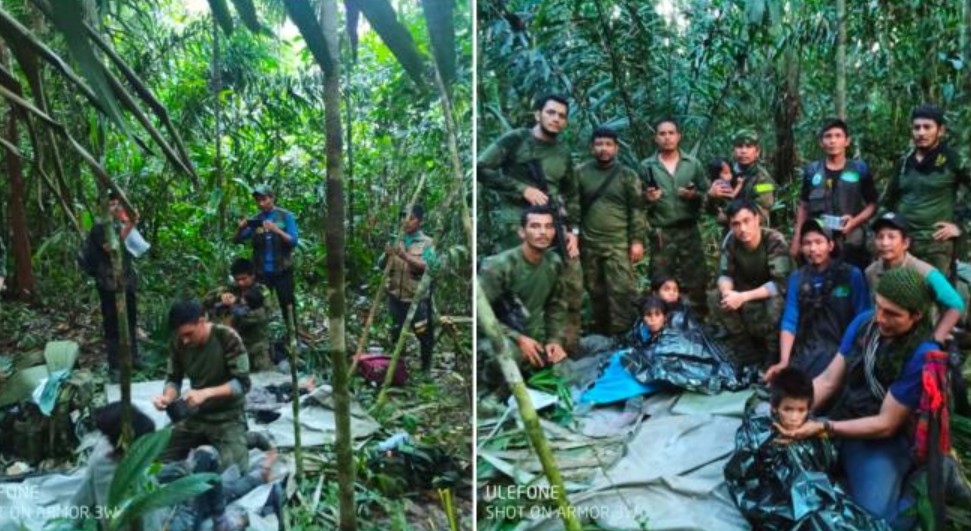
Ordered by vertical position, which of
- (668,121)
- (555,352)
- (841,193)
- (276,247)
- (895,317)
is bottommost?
(555,352)

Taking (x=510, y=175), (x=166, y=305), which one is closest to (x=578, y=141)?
(x=510, y=175)

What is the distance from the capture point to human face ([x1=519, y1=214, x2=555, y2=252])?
9.02ft

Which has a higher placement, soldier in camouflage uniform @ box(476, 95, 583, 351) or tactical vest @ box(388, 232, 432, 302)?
soldier in camouflage uniform @ box(476, 95, 583, 351)

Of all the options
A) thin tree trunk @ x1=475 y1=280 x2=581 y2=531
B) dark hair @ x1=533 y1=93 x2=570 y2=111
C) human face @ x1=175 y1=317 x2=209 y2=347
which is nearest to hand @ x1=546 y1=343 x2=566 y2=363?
thin tree trunk @ x1=475 y1=280 x2=581 y2=531

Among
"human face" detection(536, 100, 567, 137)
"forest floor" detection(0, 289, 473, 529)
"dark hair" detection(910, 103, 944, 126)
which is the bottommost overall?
"forest floor" detection(0, 289, 473, 529)

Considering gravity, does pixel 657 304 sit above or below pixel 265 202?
below

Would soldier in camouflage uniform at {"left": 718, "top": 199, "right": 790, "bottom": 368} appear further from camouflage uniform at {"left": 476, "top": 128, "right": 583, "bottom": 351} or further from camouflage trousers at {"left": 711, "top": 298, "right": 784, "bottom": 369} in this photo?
camouflage uniform at {"left": 476, "top": 128, "right": 583, "bottom": 351}

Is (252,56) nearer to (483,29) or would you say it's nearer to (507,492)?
(483,29)

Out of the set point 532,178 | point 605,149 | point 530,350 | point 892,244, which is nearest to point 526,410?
point 530,350

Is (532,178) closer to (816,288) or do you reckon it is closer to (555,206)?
(555,206)

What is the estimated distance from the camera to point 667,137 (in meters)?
2.71

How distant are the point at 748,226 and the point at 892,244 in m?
0.39

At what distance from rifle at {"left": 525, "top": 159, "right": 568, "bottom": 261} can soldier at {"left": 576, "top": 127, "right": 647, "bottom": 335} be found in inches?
2.6

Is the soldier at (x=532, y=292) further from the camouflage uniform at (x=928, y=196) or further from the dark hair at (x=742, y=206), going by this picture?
the camouflage uniform at (x=928, y=196)
